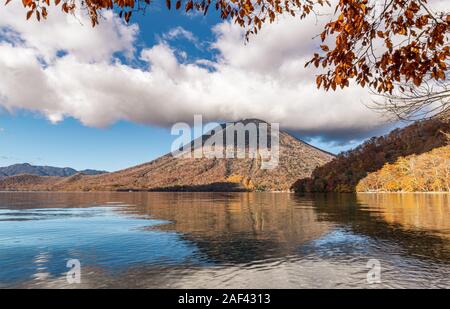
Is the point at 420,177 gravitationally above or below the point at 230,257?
above

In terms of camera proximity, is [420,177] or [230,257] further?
[420,177]

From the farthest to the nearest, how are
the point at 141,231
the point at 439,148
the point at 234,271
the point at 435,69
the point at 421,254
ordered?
the point at 439,148 < the point at 141,231 < the point at 421,254 < the point at 234,271 < the point at 435,69

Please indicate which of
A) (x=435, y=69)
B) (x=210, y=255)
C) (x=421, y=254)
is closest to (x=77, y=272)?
(x=210, y=255)

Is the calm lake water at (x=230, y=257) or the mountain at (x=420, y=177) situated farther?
the mountain at (x=420, y=177)

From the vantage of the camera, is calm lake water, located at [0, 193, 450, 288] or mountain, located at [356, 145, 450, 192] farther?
mountain, located at [356, 145, 450, 192]

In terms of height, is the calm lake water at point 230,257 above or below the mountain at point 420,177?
below

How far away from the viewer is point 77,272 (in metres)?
15.1

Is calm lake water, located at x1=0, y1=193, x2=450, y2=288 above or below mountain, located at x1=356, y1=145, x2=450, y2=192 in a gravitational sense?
below
